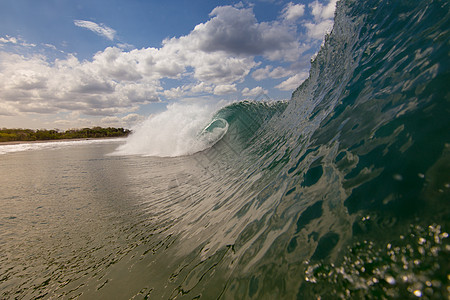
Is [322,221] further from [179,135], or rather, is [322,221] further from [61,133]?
[61,133]

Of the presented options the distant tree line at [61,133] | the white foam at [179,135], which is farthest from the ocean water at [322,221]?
the distant tree line at [61,133]

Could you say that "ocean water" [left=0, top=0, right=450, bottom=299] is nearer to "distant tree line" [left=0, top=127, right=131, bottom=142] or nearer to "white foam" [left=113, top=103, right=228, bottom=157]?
"white foam" [left=113, top=103, right=228, bottom=157]

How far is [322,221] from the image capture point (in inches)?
58.6

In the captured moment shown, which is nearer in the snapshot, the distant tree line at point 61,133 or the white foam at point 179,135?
the white foam at point 179,135

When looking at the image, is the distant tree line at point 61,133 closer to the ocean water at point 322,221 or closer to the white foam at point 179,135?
the white foam at point 179,135

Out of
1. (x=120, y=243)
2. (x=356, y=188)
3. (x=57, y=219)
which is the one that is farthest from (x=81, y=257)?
(x=356, y=188)

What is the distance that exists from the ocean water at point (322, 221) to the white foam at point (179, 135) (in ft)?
24.8

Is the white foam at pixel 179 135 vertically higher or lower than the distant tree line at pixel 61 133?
lower

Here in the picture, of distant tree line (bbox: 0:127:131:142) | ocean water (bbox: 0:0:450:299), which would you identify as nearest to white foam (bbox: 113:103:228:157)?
ocean water (bbox: 0:0:450:299)

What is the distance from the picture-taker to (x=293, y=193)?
207cm

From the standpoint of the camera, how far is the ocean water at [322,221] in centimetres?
109

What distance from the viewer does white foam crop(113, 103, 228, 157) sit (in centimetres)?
1166

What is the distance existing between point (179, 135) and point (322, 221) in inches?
462

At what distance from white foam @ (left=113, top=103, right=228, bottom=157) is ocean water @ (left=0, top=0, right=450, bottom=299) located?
7.56 meters
